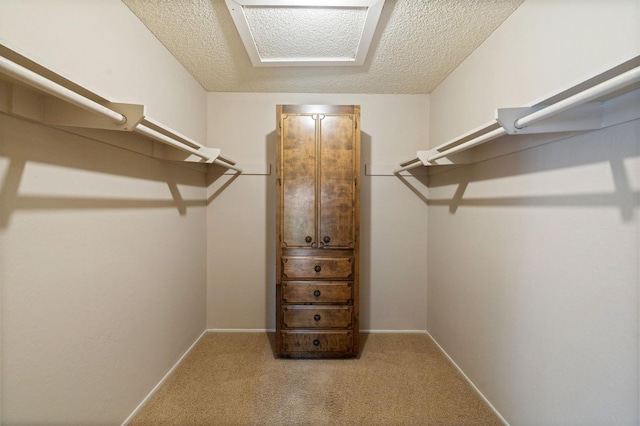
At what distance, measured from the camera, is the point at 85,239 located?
1.13m

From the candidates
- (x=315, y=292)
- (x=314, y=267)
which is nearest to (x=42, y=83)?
(x=314, y=267)

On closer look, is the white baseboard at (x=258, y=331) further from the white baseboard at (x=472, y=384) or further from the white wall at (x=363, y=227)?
the white baseboard at (x=472, y=384)

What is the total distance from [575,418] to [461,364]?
34.5 inches

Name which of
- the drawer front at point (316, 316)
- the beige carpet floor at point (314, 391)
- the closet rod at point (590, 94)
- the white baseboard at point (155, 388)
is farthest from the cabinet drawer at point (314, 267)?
the closet rod at point (590, 94)

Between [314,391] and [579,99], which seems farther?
Result: [314,391]

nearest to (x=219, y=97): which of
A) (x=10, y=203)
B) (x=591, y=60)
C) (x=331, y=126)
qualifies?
(x=331, y=126)

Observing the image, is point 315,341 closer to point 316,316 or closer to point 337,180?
point 316,316

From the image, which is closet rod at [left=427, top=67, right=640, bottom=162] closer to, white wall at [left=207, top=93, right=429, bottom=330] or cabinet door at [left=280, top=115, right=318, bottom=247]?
cabinet door at [left=280, top=115, right=318, bottom=247]

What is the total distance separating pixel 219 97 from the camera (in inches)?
95.2

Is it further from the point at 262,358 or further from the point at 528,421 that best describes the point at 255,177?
the point at 528,421

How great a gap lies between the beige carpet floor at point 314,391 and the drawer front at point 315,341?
10 centimetres

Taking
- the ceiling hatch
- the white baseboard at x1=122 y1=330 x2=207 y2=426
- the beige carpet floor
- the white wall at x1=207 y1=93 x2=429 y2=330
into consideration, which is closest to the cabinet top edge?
the ceiling hatch

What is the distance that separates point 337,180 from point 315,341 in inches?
51.7

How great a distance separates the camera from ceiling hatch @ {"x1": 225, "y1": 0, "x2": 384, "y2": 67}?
132 cm
